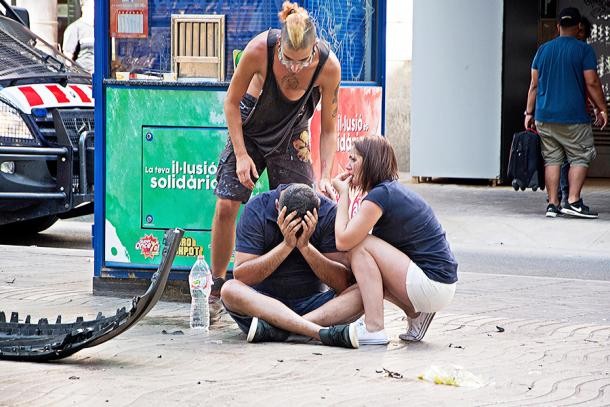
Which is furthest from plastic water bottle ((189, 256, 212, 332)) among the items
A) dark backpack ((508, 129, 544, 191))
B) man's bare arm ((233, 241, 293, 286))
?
dark backpack ((508, 129, 544, 191))

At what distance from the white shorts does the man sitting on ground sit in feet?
0.84

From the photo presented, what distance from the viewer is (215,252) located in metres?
7.14

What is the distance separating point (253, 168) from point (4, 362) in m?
1.74

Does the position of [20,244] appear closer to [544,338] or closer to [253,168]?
[253,168]

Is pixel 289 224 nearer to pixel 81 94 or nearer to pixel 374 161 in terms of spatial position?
pixel 374 161

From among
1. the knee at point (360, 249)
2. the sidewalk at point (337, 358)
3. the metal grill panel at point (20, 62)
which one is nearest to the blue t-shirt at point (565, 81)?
the sidewalk at point (337, 358)

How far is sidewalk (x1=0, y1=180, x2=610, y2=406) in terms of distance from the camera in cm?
527

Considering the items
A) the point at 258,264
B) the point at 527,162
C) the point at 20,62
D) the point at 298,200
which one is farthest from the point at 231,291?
the point at 527,162

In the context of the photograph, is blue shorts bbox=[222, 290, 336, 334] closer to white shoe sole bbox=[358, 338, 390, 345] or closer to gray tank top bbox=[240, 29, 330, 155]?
white shoe sole bbox=[358, 338, 390, 345]

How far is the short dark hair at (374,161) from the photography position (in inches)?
251

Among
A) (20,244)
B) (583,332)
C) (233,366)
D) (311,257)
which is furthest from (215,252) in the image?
(20,244)

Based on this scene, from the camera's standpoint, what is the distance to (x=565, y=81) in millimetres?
12016

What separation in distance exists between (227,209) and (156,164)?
0.67 meters

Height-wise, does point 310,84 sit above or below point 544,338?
above
